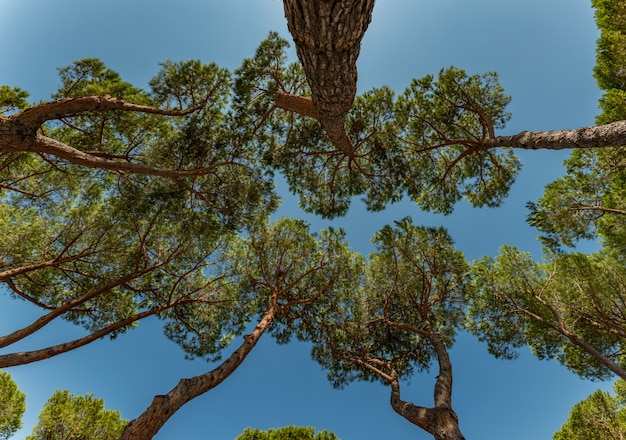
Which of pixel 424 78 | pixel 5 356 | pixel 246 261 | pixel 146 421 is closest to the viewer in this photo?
pixel 146 421

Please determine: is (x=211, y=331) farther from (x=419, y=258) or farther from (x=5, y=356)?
(x=419, y=258)

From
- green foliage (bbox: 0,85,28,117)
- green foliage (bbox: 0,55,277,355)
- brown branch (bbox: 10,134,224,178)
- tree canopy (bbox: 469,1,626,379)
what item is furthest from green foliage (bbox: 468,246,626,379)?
green foliage (bbox: 0,85,28,117)

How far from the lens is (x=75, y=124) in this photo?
6.43 m

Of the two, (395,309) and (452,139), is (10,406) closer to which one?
(395,309)

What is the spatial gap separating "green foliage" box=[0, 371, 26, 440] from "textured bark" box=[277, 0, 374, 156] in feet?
44.9

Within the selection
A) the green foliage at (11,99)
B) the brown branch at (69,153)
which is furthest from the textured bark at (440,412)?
the green foliage at (11,99)

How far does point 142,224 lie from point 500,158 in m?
10.3

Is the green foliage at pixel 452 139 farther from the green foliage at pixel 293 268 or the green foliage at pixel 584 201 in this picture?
the green foliage at pixel 293 268

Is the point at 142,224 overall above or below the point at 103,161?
above

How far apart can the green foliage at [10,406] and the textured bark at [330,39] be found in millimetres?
13683

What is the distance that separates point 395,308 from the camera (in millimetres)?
9516

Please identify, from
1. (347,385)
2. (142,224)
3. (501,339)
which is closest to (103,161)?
(142,224)

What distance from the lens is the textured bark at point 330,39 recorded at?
271 centimetres

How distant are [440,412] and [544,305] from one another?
6996 millimetres
